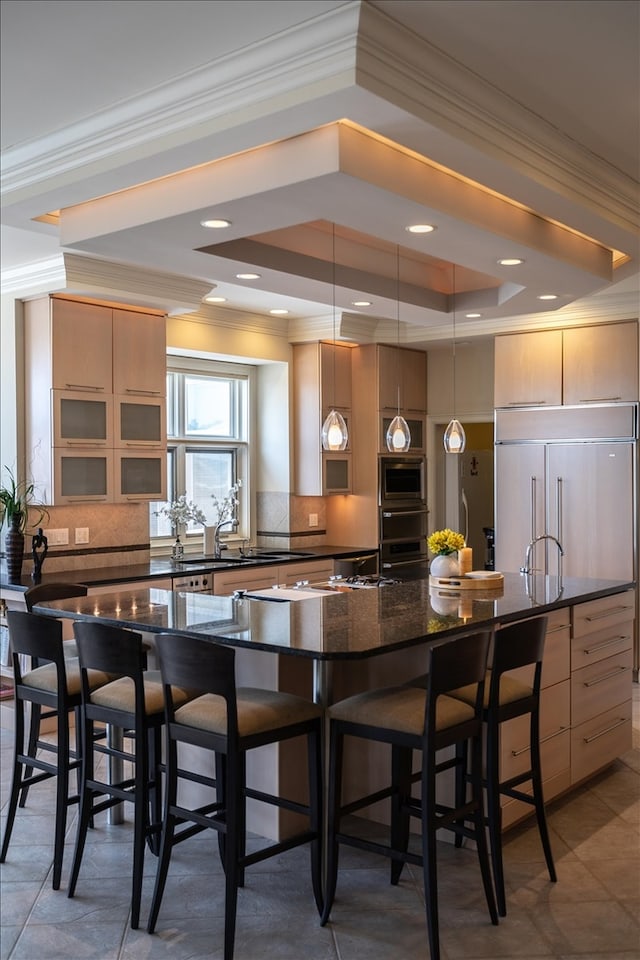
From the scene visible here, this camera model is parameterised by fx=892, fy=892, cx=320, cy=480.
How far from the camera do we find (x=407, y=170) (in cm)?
327

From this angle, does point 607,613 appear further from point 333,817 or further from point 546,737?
point 333,817

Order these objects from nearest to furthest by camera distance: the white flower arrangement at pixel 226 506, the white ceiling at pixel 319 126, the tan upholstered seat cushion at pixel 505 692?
the white ceiling at pixel 319 126 → the tan upholstered seat cushion at pixel 505 692 → the white flower arrangement at pixel 226 506

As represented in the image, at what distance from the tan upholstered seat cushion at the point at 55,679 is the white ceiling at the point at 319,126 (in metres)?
1.84

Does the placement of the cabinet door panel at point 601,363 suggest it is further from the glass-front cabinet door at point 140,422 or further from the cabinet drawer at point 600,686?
the glass-front cabinet door at point 140,422

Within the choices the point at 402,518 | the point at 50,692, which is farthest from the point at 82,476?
the point at 402,518

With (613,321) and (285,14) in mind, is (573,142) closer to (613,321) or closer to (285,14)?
(285,14)

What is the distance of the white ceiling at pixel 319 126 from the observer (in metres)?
2.67

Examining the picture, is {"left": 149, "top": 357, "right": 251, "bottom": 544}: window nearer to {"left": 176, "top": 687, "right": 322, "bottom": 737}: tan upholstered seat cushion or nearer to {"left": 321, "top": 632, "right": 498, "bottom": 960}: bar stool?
{"left": 176, "top": 687, "right": 322, "bottom": 737}: tan upholstered seat cushion

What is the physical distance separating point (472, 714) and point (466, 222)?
1930 millimetres

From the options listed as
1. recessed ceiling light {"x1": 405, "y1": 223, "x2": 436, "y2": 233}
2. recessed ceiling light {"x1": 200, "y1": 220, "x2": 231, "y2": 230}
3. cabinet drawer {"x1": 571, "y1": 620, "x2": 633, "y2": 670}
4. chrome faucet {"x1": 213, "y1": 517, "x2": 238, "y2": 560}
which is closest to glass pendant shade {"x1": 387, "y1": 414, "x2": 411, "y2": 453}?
recessed ceiling light {"x1": 405, "y1": 223, "x2": 436, "y2": 233}

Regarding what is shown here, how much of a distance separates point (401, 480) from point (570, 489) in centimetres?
158

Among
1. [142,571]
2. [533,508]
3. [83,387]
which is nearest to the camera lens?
[83,387]

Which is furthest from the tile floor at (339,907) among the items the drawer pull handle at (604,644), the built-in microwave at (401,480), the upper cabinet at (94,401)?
the built-in microwave at (401,480)

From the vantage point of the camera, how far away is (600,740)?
4383 mm
